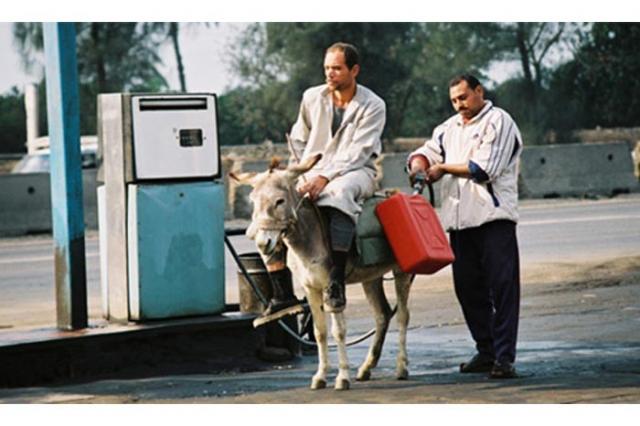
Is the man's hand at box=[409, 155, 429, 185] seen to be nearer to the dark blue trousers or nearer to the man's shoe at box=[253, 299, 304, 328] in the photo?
the dark blue trousers

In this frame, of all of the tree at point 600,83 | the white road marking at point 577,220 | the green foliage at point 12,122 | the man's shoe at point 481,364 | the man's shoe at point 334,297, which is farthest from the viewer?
the tree at point 600,83

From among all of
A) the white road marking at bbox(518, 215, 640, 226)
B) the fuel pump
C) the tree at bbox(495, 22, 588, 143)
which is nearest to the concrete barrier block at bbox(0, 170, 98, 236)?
the white road marking at bbox(518, 215, 640, 226)

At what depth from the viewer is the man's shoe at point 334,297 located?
9125 mm

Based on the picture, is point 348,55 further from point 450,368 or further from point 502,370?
point 450,368

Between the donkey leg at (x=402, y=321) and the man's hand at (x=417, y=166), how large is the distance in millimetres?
625

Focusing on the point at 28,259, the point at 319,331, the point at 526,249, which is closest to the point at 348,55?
the point at 319,331

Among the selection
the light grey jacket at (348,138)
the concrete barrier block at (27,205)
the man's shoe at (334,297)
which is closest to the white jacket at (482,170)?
the light grey jacket at (348,138)

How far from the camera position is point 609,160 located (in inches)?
1015

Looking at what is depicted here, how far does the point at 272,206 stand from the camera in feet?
29.0

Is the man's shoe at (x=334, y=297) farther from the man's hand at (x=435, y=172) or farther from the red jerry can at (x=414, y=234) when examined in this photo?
the man's hand at (x=435, y=172)

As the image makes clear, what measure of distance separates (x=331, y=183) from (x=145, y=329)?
76.4 inches

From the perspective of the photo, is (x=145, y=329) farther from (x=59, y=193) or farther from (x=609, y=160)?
(x=609, y=160)

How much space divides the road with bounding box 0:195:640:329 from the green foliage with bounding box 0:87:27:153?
1577 millimetres

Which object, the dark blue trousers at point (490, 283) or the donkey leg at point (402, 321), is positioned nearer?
the dark blue trousers at point (490, 283)
